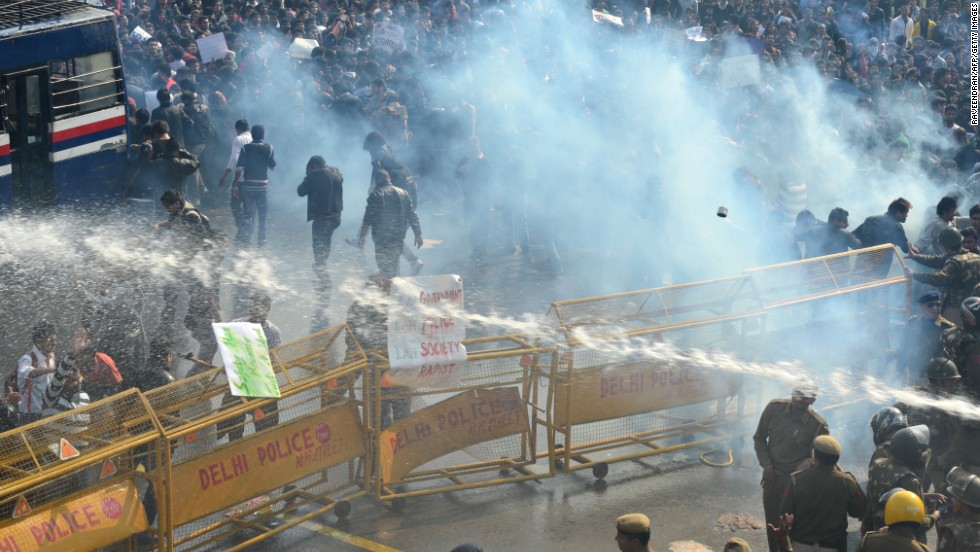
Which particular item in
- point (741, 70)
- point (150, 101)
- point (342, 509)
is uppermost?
point (741, 70)

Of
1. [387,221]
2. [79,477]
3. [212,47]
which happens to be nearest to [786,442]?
[79,477]

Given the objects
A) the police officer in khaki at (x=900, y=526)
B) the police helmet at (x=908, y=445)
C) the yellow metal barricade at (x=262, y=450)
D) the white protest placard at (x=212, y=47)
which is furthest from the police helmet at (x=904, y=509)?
the white protest placard at (x=212, y=47)

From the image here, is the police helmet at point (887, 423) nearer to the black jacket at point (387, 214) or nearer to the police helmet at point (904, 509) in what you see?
the police helmet at point (904, 509)

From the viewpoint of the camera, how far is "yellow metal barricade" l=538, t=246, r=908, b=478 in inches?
345

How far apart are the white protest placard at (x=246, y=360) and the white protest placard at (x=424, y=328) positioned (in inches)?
33.7

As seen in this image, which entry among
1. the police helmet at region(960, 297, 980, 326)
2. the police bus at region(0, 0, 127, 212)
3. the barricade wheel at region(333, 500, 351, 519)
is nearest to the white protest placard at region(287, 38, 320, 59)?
the police bus at region(0, 0, 127, 212)

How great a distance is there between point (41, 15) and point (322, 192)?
3708mm

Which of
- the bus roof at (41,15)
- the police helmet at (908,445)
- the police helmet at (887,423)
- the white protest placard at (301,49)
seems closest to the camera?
the police helmet at (908,445)

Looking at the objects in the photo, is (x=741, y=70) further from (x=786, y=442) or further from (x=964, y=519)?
(x=964, y=519)

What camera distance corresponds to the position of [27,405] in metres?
7.79

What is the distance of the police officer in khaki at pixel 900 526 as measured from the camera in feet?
18.7

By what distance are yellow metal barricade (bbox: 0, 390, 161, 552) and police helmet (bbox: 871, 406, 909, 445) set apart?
4.52m

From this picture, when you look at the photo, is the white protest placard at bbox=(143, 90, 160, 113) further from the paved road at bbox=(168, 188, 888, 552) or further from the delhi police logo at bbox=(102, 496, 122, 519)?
the delhi police logo at bbox=(102, 496, 122, 519)

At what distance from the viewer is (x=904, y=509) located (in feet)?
18.7
